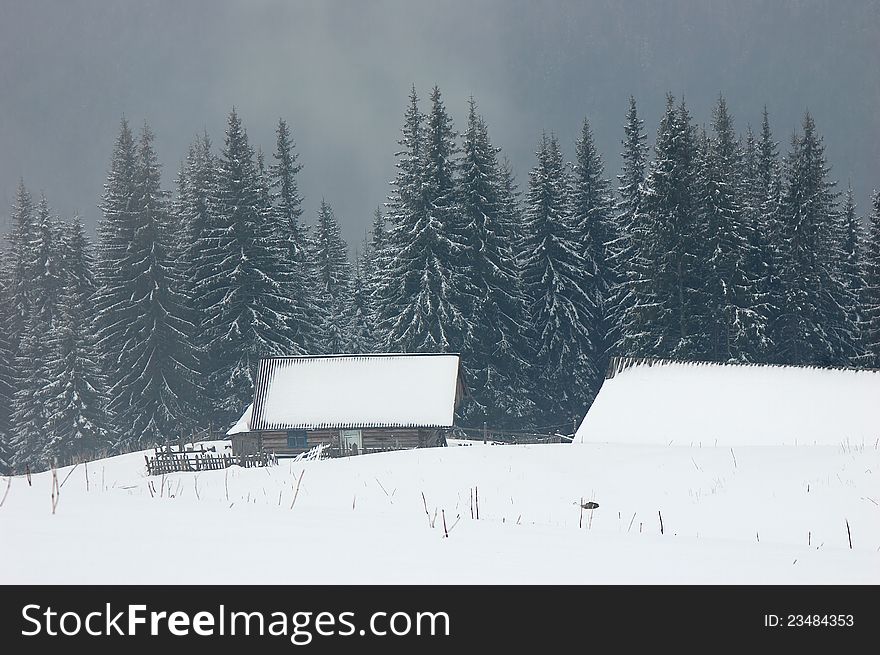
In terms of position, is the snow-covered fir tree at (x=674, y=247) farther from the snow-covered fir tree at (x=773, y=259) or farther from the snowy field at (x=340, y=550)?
the snowy field at (x=340, y=550)

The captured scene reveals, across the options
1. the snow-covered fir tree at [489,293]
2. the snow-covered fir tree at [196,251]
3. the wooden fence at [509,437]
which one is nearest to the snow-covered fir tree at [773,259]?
the wooden fence at [509,437]

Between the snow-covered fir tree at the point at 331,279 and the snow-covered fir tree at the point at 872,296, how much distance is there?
1335 inches

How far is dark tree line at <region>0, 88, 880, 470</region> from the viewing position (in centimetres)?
4909

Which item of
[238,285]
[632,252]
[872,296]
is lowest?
[872,296]

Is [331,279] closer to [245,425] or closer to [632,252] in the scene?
[245,425]

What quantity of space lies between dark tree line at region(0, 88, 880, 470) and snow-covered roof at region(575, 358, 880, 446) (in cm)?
1234

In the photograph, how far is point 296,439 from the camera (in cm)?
4319

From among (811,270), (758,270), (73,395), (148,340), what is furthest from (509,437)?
(73,395)

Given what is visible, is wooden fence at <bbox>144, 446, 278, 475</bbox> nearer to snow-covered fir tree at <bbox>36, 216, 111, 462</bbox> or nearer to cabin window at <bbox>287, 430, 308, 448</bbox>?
cabin window at <bbox>287, 430, 308, 448</bbox>

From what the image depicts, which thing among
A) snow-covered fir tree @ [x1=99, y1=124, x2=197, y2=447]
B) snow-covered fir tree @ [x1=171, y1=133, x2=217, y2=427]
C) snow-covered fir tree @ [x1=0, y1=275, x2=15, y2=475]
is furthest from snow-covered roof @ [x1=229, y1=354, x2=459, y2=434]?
snow-covered fir tree @ [x1=0, y1=275, x2=15, y2=475]

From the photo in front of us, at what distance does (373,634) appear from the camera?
4.22 metres

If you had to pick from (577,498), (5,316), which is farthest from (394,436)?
(5,316)

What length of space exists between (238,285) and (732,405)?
31.4m

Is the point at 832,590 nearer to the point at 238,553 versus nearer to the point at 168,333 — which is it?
the point at 238,553
